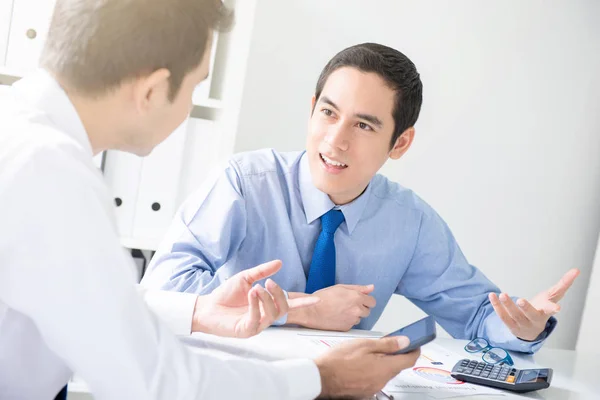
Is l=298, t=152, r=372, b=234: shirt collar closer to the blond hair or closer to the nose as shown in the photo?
the nose

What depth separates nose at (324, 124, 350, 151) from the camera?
5.93 ft

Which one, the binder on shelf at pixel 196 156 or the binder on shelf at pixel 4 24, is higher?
the binder on shelf at pixel 4 24

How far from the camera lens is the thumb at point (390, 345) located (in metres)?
1.18

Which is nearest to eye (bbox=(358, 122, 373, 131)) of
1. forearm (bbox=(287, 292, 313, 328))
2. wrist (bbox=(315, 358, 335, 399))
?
forearm (bbox=(287, 292, 313, 328))

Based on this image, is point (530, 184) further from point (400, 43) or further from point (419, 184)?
point (400, 43)

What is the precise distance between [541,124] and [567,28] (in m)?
0.40

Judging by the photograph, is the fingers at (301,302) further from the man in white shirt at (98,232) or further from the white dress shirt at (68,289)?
the white dress shirt at (68,289)

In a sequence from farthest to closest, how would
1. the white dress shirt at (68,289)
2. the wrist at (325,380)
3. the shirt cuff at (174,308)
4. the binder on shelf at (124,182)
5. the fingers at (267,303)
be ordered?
the binder on shelf at (124,182) < the shirt cuff at (174,308) < the fingers at (267,303) < the wrist at (325,380) < the white dress shirt at (68,289)

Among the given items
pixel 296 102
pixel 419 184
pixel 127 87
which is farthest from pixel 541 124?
pixel 127 87

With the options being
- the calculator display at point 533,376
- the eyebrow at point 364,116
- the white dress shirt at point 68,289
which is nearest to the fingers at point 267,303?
the white dress shirt at point 68,289

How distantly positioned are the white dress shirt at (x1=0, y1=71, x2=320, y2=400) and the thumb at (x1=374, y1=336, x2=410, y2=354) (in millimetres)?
296

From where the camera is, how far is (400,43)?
2.77 meters

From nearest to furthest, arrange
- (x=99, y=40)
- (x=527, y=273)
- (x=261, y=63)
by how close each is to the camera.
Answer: (x=99, y=40)
(x=261, y=63)
(x=527, y=273)

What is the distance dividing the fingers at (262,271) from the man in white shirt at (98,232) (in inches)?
5.0
